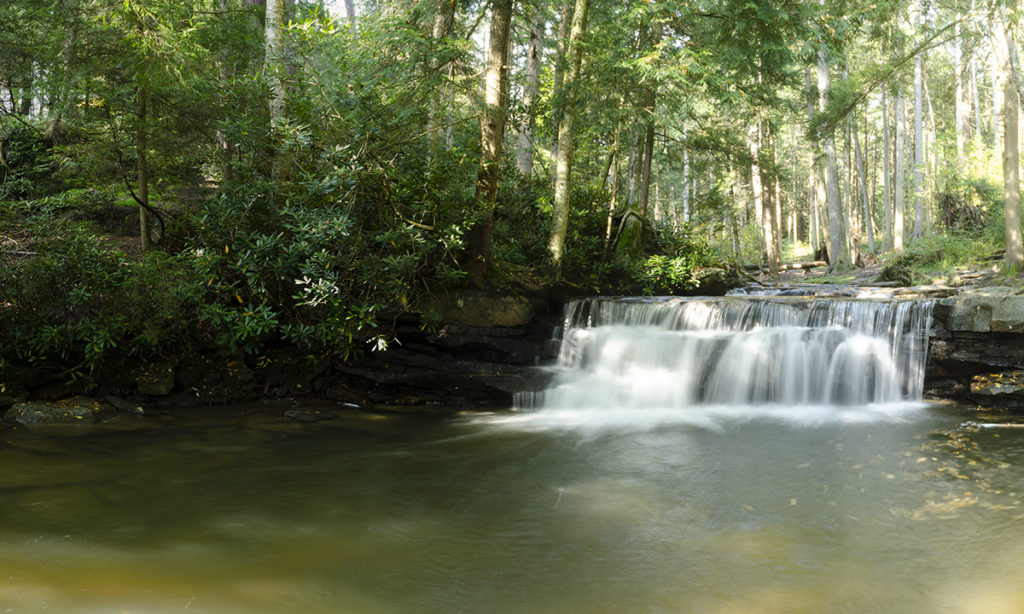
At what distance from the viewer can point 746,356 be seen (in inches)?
389

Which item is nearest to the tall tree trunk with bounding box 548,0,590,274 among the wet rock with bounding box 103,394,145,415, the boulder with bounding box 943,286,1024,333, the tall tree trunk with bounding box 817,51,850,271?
the boulder with bounding box 943,286,1024,333

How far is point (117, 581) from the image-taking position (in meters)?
3.99

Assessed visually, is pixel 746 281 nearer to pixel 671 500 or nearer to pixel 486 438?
pixel 486 438

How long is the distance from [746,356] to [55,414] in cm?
974

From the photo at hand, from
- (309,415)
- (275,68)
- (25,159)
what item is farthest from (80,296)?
(25,159)

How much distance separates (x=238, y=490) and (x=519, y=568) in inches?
121

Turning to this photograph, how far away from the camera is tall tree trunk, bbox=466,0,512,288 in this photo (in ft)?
33.4

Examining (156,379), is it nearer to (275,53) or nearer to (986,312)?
(275,53)

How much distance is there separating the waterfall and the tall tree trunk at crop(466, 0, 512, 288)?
272 cm

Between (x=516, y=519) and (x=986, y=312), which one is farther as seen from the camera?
(x=986, y=312)

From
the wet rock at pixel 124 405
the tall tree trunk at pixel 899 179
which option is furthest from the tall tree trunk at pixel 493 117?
the tall tree trunk at pixel 899 179

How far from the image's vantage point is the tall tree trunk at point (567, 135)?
11.3 m

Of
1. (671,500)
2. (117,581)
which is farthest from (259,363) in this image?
(671,500)

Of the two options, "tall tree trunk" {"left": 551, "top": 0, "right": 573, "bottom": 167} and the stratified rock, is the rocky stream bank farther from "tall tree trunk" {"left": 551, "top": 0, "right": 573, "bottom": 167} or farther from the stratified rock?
"tall tree trunk" {"left": 551, "top": 0, "right": 573, "bottom": 167}
